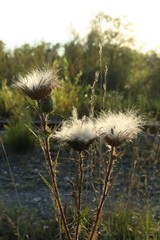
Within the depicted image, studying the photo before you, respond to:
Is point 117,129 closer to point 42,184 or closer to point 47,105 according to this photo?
point 47,105

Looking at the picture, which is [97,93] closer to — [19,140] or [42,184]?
[19,140]

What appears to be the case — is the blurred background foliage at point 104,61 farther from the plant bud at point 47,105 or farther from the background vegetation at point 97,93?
Result: the plant bud at point 47,105

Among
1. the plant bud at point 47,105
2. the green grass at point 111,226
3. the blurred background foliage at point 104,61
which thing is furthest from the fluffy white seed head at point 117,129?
the blurred background foliage at point 104,61

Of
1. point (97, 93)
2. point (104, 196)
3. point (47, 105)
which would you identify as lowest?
point (104, 196)

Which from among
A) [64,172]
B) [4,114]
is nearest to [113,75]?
[4,114]

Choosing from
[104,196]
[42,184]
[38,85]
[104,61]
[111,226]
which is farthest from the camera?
[104,61]

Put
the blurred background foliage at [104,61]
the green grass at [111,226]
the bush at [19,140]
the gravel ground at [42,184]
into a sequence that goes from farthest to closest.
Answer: the blurred background foliage at [104,61] < the bush at [19,140] < the gravel ground at [42,184] < the green grass at [111,226]

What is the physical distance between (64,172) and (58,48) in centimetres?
889

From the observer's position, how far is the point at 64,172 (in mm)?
4430

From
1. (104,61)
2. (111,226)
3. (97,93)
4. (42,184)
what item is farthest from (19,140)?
(104,61)

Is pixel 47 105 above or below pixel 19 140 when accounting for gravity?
below

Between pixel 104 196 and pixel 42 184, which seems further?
pixel 42 184

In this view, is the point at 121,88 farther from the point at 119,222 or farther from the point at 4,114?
the point at 119,222

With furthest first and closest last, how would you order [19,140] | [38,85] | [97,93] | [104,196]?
[97,93]
[19,140]
[104,196]
[38,85]
